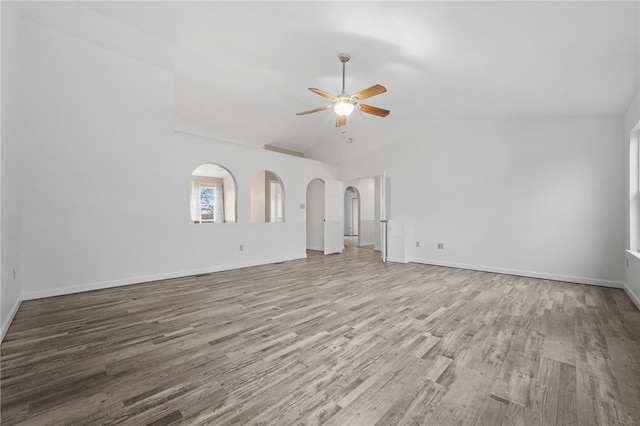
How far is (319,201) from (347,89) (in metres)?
4.23

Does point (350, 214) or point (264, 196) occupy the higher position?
point (264, 196)

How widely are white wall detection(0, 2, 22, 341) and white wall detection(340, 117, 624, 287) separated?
6342 millimetres

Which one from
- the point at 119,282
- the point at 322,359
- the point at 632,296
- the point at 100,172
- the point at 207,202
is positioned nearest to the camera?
the point at 322,359

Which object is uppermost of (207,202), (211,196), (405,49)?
(405,49)

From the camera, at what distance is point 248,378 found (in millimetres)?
1880

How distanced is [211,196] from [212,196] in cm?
4

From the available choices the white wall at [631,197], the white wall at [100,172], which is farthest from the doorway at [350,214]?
the white wall at [631,197]

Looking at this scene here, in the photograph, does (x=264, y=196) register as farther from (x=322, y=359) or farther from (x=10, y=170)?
(x=322, y=359)

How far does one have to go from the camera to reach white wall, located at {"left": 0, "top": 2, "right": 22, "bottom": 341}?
2.64 metres

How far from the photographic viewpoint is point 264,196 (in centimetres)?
897

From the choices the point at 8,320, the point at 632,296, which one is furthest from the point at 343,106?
the point at 632,296

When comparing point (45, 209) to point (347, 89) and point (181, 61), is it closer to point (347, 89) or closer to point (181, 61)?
point (181, 61)

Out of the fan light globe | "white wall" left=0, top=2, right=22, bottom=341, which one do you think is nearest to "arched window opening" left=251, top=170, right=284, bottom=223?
the fan light globe

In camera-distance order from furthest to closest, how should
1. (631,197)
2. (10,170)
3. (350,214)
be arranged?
(350,214) < (631,197) < (10,170)
